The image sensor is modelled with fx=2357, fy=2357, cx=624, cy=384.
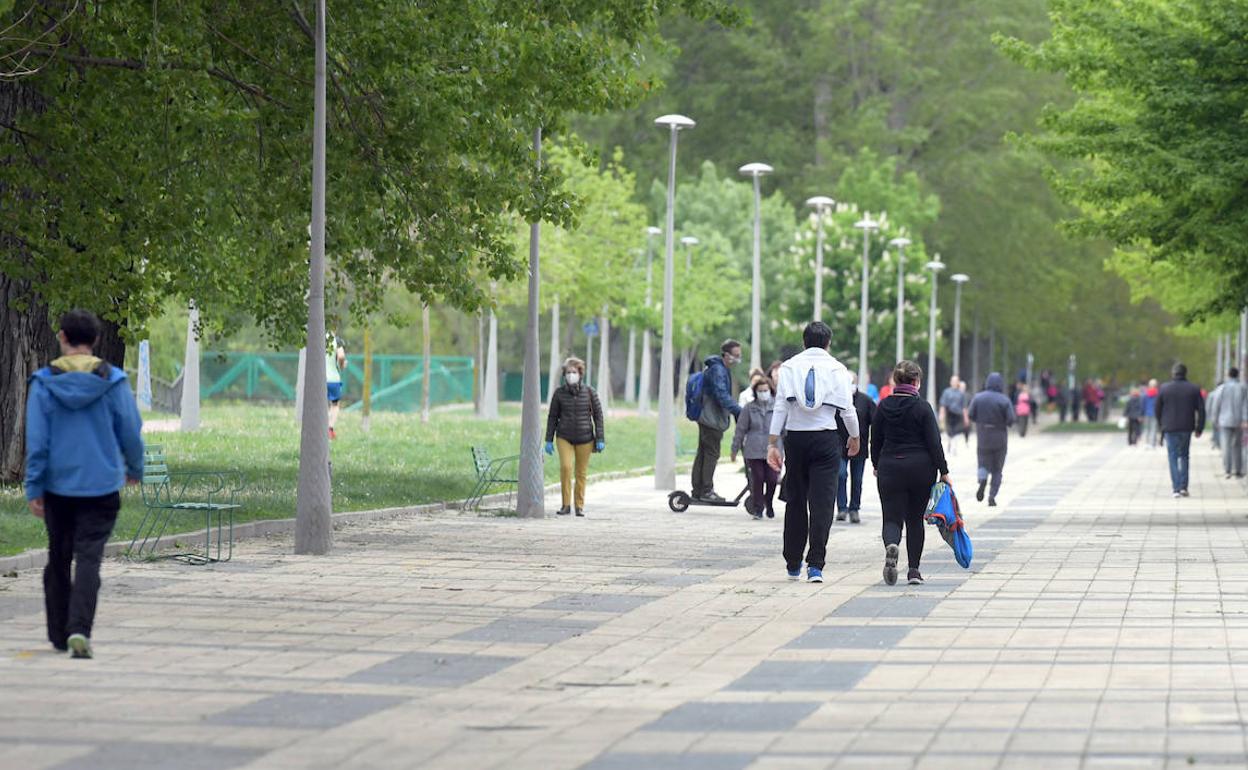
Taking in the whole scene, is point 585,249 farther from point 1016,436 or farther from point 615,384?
point 615,384

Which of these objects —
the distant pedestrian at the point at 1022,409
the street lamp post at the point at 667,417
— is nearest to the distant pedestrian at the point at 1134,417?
the distant pedestrian at the point at 1022,409

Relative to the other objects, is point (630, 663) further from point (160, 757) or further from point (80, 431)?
point (160, 757)

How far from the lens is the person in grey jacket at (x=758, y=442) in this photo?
2497 cm

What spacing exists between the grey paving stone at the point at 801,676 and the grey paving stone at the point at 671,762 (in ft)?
6.43

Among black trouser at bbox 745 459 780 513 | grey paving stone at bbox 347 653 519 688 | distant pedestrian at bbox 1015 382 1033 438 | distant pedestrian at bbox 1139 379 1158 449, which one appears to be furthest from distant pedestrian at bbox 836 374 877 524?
distant pedestrian at bbox 1015 382 1033 438

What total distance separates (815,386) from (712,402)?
10.3 metres

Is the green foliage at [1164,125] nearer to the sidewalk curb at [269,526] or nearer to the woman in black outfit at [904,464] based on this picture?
the sidewalk curb at [269,526]

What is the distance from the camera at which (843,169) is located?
247 ft

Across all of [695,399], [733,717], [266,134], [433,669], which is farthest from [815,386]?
[695,399]

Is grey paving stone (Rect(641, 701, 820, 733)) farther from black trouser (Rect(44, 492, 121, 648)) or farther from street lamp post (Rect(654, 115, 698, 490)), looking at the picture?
street lamp post (Rect(654, 115, 698, 490))

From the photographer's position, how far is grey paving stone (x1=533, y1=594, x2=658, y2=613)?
47.2 feet

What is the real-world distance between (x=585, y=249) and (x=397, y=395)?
34.6 feet

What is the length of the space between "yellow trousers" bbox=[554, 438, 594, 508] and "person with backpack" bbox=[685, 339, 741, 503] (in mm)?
1238

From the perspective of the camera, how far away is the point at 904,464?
16.2m
